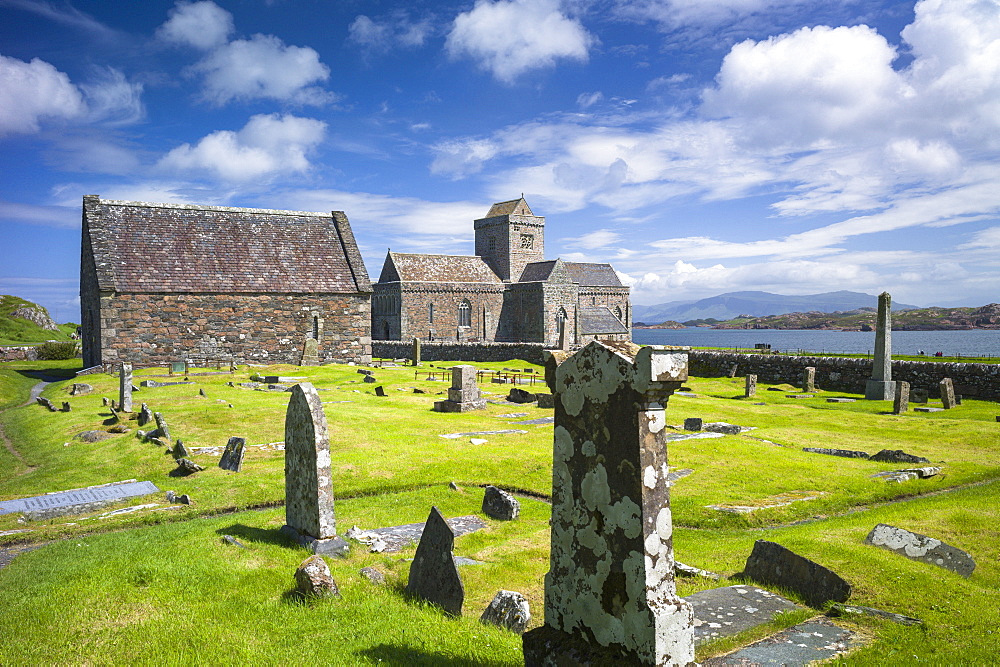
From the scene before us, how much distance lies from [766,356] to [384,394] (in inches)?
996

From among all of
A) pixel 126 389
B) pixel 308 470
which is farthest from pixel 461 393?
pixel 308 470

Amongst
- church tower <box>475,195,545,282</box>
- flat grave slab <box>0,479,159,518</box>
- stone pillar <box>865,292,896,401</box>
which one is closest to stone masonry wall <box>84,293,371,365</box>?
flat grave slab <box>0,479,159,518</box>

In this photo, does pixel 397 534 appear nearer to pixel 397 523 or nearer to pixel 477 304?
pixel 397 523

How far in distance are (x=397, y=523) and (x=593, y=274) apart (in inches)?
3286

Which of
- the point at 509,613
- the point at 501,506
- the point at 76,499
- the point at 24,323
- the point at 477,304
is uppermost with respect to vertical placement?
the point at 477,304

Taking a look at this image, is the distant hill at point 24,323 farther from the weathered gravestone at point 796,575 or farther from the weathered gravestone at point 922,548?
the weathered gravestone at point 922,548

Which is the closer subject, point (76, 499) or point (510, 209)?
point (76, 499)

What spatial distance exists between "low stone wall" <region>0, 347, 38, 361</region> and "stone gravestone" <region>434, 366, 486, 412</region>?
39.5 metres

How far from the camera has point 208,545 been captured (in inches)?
328

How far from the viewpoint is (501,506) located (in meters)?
10.6

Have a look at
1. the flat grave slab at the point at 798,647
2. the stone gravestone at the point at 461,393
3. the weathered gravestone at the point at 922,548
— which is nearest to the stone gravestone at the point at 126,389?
the stone gravestone at the point at 461,393

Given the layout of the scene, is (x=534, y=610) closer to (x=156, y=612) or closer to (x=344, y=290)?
(x=156, y=612)

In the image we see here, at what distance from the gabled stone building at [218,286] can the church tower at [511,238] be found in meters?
40.9

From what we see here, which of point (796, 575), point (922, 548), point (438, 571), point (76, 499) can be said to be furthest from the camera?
point (76, 499)
